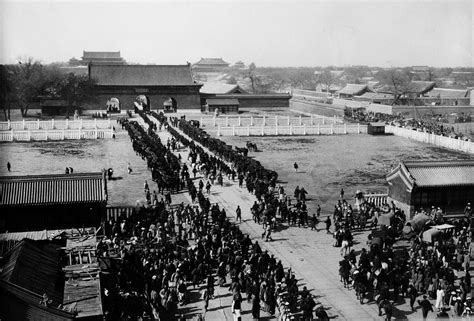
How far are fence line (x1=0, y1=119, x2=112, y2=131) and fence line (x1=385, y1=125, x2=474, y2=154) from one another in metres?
26.3

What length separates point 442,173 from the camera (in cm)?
2456

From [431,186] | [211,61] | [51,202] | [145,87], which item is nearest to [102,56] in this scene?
[145,87]

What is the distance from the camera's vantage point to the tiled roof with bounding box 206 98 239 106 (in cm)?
6919

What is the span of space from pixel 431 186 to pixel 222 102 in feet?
157

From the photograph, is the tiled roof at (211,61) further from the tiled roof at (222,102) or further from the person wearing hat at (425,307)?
the person wearing hat at (425,307)

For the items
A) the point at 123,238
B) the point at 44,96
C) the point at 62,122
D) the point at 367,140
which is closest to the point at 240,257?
the point at 123,238

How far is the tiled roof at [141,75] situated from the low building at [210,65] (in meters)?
96.4

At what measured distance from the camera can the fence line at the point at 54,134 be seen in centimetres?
4450

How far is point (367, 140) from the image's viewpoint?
4794 centimetres

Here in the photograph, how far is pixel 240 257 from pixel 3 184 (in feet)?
30.9

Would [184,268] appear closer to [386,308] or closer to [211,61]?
[386,308]

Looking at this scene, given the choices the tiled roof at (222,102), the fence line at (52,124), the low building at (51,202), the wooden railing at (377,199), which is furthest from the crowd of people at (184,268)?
the tiled roof at (222,102)

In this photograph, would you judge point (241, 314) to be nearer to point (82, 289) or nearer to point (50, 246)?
point (82, 289)

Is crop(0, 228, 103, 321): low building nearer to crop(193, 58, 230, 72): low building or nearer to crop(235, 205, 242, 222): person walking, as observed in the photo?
crop(235, 205, 242, 222): person walking
